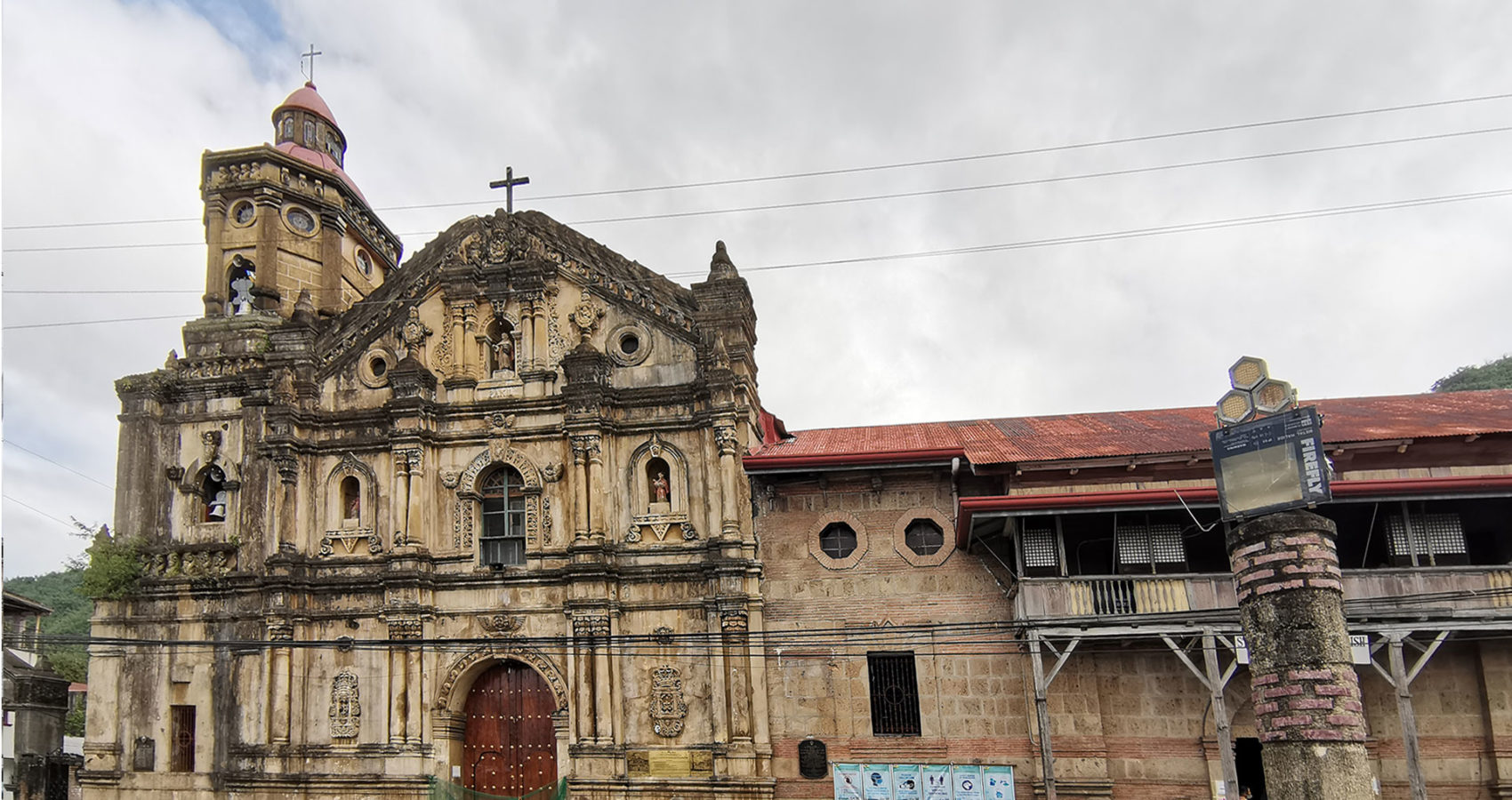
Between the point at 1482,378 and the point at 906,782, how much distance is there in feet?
185

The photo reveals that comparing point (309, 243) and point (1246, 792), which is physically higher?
point (309, 243)

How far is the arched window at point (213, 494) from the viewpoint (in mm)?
25938

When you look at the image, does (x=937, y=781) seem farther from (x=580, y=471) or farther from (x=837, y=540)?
(x=580, y=471)

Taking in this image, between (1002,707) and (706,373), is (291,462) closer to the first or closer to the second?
(706,373)

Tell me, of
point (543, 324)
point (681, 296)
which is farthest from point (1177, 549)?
point (543, 324)

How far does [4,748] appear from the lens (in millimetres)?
28906

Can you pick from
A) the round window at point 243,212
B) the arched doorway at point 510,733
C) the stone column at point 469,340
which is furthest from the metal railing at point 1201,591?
the round window at point 243,212

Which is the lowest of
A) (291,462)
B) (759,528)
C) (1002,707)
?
(1002,707)

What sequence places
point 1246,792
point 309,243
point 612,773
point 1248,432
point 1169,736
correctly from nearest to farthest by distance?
1. point 1248,432
2. point 1246,792
3. point 1169,736
4. point 612,773
5. point 309,243

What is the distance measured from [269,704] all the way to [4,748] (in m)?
11.1

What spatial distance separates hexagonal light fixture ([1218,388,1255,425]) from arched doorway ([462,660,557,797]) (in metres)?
16.4

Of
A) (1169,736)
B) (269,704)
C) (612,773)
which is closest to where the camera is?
(1169,736)

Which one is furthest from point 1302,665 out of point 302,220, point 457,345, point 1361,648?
point 302,220

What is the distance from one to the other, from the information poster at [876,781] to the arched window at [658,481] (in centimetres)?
694
